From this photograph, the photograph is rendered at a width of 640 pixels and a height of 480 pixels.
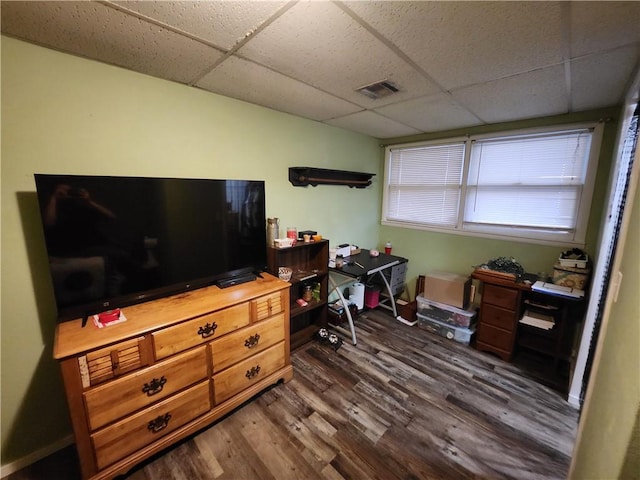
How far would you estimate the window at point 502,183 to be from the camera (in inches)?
92.9

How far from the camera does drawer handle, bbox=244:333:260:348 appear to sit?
72.4 inches

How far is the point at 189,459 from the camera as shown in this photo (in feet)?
5.09

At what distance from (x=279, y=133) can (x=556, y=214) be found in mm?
2756

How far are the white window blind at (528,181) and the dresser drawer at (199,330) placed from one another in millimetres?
2705

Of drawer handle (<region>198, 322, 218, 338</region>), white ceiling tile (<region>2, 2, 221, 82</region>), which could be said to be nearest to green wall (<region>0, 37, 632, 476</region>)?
white ceiling tile (<region>2, 2, 221, 82</region>)

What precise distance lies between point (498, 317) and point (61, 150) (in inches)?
140

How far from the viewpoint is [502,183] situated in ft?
9.04

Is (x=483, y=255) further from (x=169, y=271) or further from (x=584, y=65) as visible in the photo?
(x=169, y=271)

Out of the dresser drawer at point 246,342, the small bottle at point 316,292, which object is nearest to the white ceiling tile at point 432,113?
the small bottle at point 316,292

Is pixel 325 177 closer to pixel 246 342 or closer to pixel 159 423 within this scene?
pixel 246 342

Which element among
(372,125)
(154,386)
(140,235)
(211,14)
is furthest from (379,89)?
(154,386)

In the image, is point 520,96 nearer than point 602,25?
No

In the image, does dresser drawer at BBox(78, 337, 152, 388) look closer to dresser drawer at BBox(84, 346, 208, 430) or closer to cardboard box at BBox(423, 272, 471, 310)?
dresser drawer at BBox(84, 346, 208, 430)

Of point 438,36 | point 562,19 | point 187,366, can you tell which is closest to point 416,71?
point 438,36
